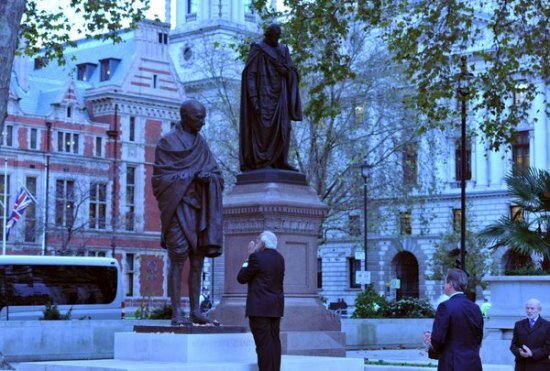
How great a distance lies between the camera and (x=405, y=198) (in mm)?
45438

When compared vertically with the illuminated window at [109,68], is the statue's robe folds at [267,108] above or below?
below

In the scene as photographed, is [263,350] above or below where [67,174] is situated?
below

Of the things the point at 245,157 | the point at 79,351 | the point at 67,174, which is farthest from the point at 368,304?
the point at 67,174

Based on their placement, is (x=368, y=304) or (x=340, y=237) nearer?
(x=368, y=304)

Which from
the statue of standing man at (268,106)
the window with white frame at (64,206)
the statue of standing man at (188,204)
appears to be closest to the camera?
the statue of standing man at (188,204)

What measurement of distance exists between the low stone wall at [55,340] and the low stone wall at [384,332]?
16.9 feet

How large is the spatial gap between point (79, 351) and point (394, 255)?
5872cm

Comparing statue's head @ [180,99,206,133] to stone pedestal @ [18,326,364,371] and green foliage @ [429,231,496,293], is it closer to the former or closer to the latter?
stone pedestal @ [18,326,364,371]

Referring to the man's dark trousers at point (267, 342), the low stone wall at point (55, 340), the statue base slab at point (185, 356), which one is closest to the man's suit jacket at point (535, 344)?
the statue base slab at point (185, 356)

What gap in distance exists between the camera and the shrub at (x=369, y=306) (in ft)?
105

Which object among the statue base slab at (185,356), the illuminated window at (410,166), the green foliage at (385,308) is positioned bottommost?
the statue base slab at (185,356)

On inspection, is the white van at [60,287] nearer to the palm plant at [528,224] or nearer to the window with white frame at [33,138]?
the palm plant at [528,224]

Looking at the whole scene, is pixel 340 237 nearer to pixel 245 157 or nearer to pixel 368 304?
pixel 368 304

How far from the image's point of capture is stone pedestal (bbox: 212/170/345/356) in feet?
63.4
